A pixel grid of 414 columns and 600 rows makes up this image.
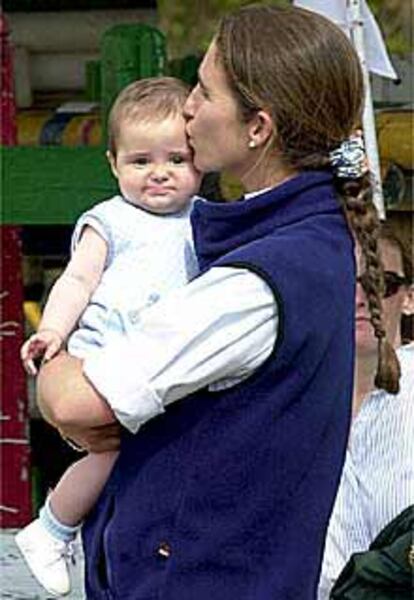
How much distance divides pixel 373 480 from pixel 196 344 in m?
1.11

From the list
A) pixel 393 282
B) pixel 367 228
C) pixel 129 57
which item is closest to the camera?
pixel 367 228

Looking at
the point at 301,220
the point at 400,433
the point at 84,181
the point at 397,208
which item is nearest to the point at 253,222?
the point at 301,220

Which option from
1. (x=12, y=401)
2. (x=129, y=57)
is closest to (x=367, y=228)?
(x=129, y=57)

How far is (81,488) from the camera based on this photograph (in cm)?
206

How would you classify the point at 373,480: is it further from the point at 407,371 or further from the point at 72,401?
the point at 72,401

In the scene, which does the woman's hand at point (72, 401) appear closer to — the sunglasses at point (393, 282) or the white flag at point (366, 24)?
the sunglasses at point (393, 282)

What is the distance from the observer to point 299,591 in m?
1.89

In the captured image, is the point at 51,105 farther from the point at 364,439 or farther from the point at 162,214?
the point at 162,214

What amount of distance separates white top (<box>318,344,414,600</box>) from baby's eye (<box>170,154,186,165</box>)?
0.85 metres

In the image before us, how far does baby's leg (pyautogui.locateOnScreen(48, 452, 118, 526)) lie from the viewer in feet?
6.62

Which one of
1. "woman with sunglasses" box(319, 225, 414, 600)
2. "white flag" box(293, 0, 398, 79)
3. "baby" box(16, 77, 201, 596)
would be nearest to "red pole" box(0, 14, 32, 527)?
"white flag" box(293, 0, 398, 79)

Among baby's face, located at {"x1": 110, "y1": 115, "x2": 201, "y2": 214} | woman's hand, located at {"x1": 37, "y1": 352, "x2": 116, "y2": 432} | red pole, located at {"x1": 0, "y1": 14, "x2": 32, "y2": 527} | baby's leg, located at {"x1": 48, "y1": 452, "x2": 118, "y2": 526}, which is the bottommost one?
red pole, located at {"x1": 0, "y1": 14, "x2": 32, "y2": 527}

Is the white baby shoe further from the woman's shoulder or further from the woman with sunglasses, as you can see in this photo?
the woman's shoulder

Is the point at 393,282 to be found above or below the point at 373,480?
above
